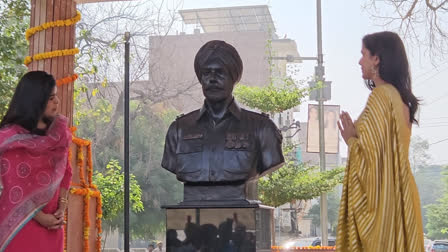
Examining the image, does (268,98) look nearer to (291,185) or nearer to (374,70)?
(291,185)

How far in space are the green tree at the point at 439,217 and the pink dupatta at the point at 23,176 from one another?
9508mm

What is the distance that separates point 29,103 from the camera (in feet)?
7.48

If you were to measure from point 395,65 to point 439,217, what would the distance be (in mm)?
9751

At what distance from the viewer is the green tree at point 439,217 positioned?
10.7 m

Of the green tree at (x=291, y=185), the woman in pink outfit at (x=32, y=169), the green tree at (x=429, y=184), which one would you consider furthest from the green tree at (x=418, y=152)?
the woman in pink outfit at (x=32, y=169)

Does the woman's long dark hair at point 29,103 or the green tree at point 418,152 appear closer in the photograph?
the woman's long dark hair at point 29,103

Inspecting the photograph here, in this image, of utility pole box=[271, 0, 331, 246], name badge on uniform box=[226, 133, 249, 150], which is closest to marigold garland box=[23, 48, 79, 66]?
name badge on uniform box=[226, 133, 249, 150]

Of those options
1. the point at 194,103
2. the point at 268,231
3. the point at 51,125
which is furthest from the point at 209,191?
the point at 194,103

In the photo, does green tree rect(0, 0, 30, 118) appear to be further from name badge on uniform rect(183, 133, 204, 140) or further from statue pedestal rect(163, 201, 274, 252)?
statue pedestal rect(163, 201, 274, 252)

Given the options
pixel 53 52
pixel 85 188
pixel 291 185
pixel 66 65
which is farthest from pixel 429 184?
pixel 53 52

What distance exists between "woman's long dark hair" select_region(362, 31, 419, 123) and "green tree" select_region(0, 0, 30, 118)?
113 inches

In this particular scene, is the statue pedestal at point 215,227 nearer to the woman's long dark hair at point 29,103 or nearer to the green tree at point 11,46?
the woman's long dark hair at point 29,103

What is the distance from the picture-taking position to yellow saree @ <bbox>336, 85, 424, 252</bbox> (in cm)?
190

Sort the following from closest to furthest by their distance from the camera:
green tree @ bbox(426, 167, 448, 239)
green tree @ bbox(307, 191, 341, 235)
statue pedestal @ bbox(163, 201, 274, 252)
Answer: statue pedestal @ bbox(163, 201, 274, 252) → green tree @ bbox(426, 167, 448, 239) → green tree @ bbox(307, 191, 341, 235)
